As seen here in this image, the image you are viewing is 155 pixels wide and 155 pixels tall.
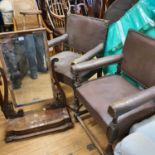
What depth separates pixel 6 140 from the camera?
1583 millimetres

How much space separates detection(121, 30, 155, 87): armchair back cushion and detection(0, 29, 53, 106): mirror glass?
68 centimetres

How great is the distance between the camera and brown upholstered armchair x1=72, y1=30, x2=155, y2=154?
1.07 m

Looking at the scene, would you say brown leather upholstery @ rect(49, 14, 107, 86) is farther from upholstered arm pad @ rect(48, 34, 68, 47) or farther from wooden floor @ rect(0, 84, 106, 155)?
wooden floor @ rect(0, 84, 106, 155)

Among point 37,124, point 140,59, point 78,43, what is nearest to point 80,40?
point 78,43

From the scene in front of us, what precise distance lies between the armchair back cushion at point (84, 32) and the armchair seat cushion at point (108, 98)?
1.40 feet

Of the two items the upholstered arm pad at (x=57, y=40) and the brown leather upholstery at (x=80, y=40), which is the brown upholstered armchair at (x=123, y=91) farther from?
the upholstered arm pad at (x=57, y=40)

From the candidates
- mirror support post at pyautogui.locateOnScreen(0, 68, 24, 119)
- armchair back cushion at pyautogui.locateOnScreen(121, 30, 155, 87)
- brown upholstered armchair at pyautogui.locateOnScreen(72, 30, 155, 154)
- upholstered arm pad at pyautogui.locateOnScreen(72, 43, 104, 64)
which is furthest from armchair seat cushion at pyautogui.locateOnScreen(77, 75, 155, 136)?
mirror support post at pyautogui.locateOnScreen(0, 68, 24, 119)

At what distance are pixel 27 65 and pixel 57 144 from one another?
72cm

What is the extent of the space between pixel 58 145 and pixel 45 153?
0.12m

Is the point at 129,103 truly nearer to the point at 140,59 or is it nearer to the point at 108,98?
the point at 108,98

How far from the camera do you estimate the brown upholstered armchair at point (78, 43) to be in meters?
1.65

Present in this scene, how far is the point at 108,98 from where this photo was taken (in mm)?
1318

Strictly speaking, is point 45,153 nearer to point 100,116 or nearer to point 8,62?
point 100,116

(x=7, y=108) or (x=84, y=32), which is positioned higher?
(x=84, y=32)
